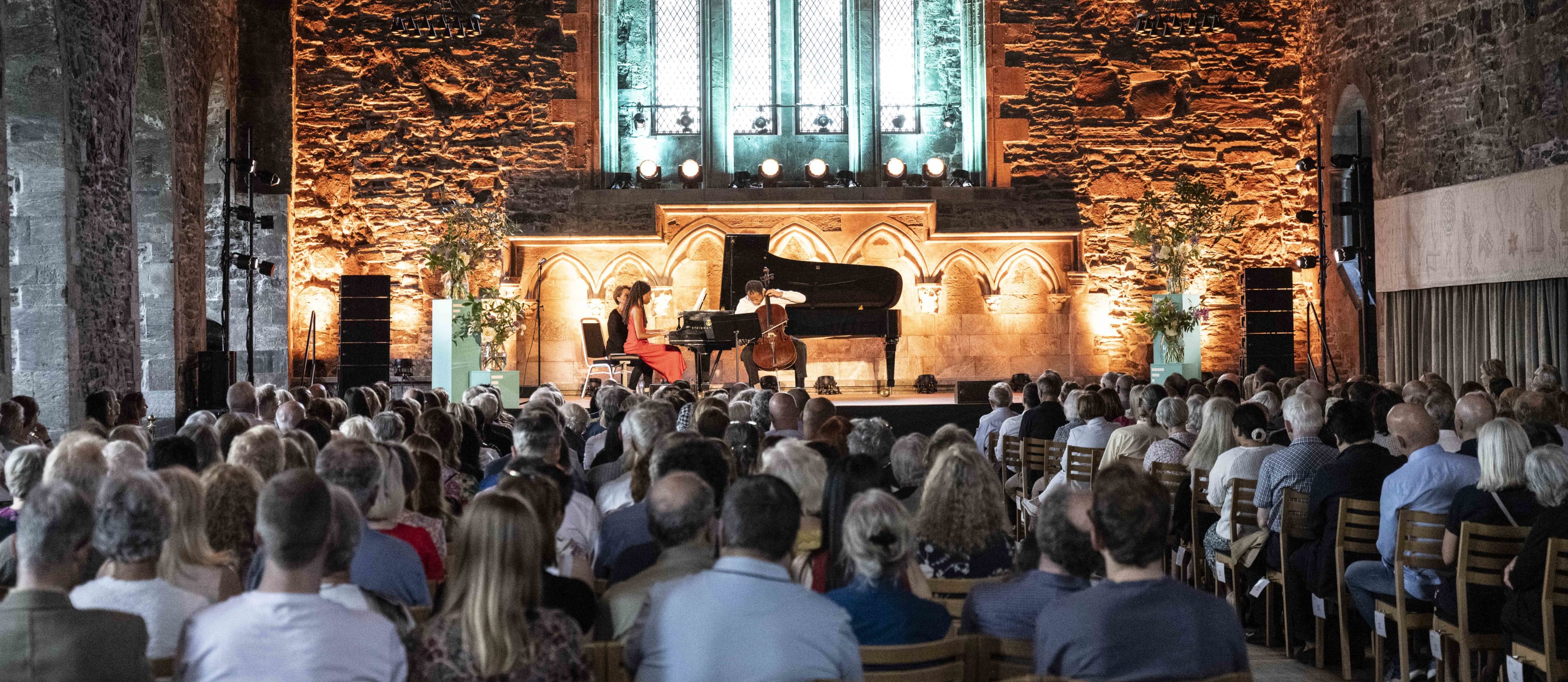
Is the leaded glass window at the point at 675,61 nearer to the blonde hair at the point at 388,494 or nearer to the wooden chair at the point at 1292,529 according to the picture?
the wooden chair at the point at 1292,529

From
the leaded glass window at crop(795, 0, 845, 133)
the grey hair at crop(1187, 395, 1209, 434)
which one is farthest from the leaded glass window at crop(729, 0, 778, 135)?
the grey hair at crop(1187, 395, 1209, 434)

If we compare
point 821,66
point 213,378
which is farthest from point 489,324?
point 821,66

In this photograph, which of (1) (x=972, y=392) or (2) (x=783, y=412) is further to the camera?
(1) (x=972, y=392)

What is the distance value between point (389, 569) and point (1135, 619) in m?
1.55

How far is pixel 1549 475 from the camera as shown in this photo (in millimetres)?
3561

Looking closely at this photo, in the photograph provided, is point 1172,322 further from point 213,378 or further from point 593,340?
point 213,378

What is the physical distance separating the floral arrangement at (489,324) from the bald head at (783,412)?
6545mm

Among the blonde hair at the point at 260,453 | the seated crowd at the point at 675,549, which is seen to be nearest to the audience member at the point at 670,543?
the seated crowd at the point at 675,549

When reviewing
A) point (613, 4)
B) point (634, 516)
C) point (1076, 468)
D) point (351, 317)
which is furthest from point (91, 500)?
point (613, 4)

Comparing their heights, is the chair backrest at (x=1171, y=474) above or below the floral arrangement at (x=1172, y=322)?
below

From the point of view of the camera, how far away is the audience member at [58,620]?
210cm

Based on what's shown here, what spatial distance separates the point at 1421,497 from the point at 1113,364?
33.7 ft

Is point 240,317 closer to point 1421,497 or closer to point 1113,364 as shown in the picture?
point 1113,364

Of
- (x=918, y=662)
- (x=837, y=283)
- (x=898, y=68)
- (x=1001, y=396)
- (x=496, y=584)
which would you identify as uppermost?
(x=898, y=68)
